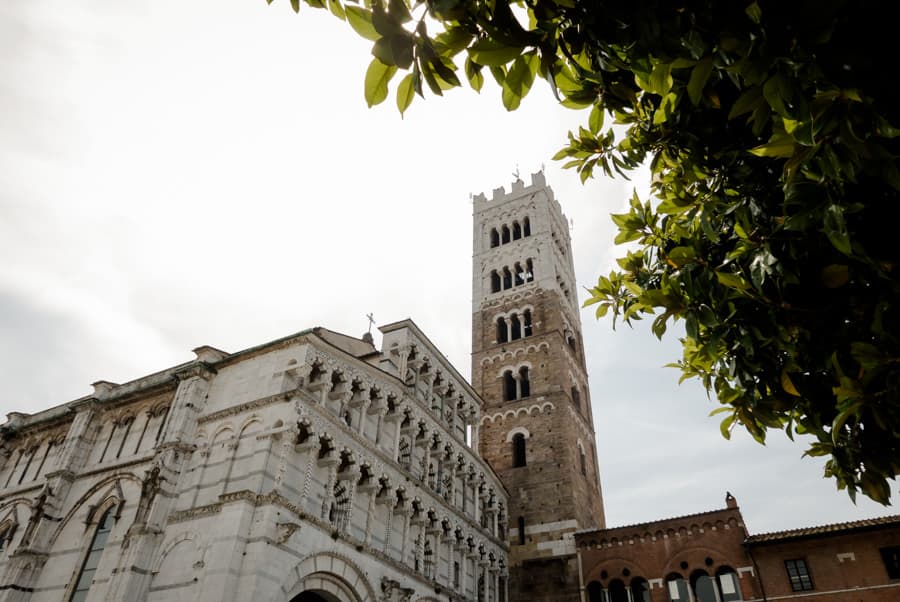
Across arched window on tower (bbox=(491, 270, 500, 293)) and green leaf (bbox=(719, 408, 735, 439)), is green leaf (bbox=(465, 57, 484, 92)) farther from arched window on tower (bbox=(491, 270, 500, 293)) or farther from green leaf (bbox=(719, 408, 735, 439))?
arched window on tower (bbox=(491, 270, 500, 293))

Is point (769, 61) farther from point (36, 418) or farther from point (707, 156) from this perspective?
point (36, 418)

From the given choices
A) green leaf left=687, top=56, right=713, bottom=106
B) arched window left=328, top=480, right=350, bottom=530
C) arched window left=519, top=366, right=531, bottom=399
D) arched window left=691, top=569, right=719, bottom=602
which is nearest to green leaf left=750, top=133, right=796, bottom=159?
→ green leaf left=687, top=56, right=713, bottom=106

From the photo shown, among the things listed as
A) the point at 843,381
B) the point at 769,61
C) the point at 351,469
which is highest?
the point at 351,469

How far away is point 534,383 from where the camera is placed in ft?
96.3

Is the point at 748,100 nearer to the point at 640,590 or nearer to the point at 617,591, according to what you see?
the point at 640,590

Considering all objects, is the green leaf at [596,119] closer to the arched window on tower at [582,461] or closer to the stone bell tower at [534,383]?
the stone bell tower at [534,383]

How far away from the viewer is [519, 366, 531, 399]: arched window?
1166 inches

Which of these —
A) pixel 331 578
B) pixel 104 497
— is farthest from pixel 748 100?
pixel 104 497

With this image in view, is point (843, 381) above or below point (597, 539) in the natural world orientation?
below

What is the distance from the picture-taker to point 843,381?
3410 millimetres

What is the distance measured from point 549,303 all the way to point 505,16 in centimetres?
2968

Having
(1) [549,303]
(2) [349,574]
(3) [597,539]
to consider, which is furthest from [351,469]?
(1) [549,303]

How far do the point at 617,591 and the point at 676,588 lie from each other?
2273 mm

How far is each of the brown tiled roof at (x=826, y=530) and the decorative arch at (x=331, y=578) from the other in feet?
47.3
